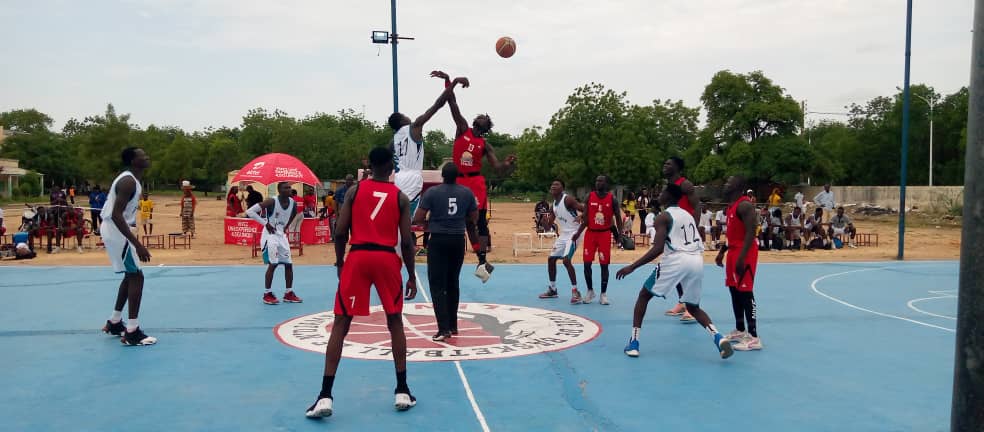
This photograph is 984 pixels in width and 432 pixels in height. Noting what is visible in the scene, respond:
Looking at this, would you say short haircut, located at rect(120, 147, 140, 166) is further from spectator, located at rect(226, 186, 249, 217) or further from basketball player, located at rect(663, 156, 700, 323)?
spectator, located at rect(226, 186, 249, 217)

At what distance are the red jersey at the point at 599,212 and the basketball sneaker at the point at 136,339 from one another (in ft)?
20.3

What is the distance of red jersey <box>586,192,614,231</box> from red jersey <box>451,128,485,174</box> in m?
2.32

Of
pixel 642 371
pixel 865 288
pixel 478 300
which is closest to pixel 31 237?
pixel 478 300

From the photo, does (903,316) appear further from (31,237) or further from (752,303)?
(31,237)

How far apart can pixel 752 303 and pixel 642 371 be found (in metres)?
1.90

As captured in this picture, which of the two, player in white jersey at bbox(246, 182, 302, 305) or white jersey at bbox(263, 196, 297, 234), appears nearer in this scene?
player in white jersey at bbox(246, 182, 302, 305)

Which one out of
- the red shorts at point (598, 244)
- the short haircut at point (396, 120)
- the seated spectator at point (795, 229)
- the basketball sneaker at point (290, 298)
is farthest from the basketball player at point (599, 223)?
the seated spectator at point (795, 229)

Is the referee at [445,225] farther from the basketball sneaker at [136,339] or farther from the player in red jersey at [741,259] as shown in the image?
the basketball sneaker at [136,339]

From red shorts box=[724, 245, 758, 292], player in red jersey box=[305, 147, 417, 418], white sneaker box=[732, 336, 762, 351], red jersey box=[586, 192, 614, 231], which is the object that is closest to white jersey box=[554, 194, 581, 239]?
red jersey box=[586, 192, 614, 231]

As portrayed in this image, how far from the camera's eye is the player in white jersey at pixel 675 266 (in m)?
7.30

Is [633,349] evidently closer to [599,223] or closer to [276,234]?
[599,223]

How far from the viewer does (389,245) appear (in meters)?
5.44

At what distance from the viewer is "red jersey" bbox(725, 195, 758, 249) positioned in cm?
780

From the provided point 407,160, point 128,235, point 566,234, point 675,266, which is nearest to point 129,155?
point 128,235
